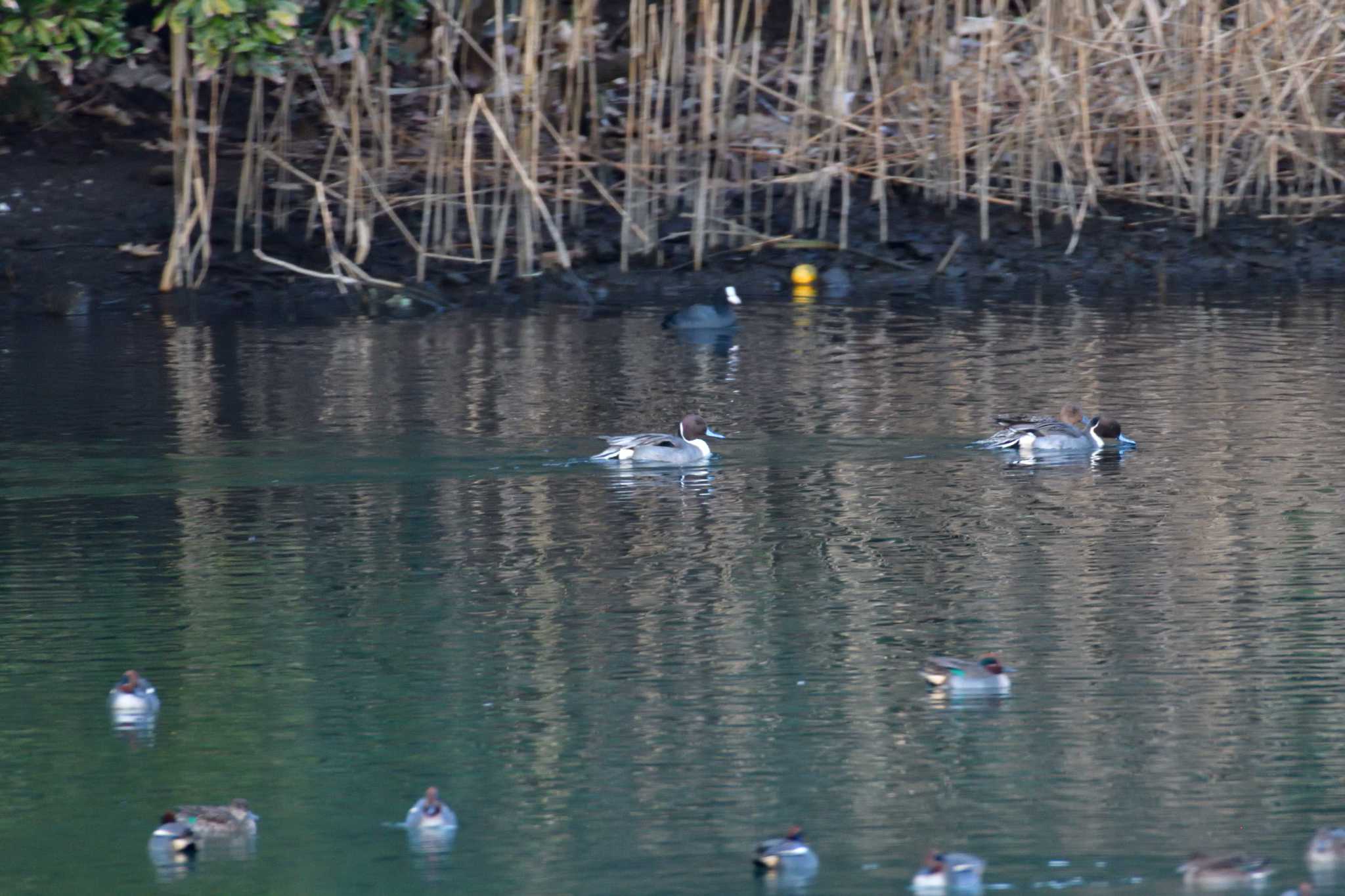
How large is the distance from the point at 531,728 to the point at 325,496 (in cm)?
519

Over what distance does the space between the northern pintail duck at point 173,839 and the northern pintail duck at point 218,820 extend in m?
0.03

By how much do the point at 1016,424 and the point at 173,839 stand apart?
836 cm

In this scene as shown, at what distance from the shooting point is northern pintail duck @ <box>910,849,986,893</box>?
7230 millimetres

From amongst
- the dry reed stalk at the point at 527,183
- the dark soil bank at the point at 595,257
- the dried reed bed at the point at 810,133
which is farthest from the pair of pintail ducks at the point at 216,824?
the dark soil bank at the point at 595,257

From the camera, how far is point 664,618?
35.9 ft

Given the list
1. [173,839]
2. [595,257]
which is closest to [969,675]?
[173,839]

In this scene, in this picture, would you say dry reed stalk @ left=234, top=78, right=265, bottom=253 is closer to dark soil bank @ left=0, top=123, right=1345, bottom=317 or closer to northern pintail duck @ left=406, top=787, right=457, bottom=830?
dark soil bank @ left=0, top=123, right=1345, bottom=317

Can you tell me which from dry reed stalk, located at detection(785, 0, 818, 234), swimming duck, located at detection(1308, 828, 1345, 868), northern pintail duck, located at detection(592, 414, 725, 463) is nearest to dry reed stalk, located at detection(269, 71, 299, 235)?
dry reed stalk, located at detection(785, 0, 818, 234)

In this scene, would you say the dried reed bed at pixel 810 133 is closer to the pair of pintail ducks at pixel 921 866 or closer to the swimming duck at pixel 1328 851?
the pair of pintail ducks at pixel 921 866

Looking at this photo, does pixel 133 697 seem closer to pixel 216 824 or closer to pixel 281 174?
pixel 216 824

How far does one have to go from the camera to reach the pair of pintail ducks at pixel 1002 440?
48.0 feet

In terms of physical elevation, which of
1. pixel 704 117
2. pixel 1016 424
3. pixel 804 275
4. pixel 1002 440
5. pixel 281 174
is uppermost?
pixel 704 117

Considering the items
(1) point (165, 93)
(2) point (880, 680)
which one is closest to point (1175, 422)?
(2) point (880, 680)

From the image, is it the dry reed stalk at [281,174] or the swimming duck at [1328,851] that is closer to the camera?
the swimming duck at [1328,851]
